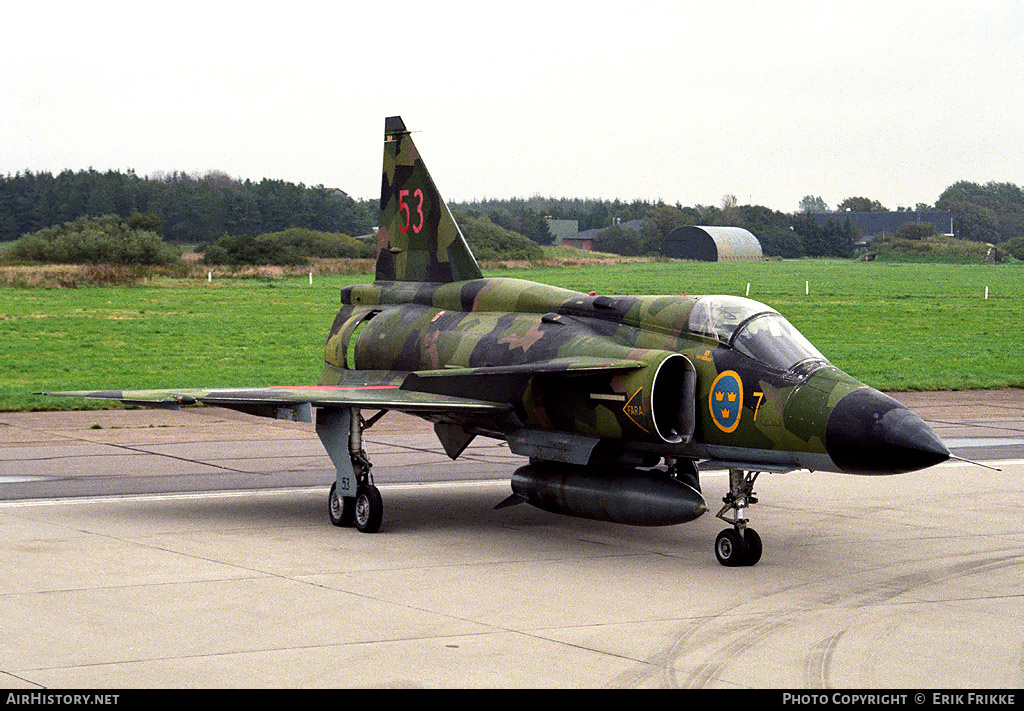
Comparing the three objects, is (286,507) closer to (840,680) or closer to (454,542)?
(454,542)

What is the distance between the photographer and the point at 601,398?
13.6 metres

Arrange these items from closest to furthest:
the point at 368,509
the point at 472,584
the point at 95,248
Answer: the point at 472,584
the point at 368,509
the point at 95,248

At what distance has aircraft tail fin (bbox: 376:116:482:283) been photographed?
1739cm

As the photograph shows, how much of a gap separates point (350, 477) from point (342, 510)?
1.39 feet

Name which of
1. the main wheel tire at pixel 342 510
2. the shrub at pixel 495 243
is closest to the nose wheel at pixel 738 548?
the main wheel tire at pixel 342 510

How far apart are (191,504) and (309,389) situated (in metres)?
2.46

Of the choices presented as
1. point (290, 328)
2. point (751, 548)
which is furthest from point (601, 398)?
point (290, 328)

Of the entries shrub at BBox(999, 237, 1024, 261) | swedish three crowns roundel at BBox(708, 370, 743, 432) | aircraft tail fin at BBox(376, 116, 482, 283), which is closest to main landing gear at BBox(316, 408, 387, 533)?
aircraft tail fin at BBox(376, 116, 482, 283)

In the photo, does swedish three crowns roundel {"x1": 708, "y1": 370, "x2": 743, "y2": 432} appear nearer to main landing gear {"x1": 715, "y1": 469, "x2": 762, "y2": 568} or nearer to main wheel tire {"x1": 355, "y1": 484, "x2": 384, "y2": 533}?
Result: main landing gear {"x1": 715, "y1": 469, "x2": 762, "y2": 568}

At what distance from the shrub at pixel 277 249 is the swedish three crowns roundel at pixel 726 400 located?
235ft

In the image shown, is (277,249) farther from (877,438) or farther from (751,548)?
(877,438)

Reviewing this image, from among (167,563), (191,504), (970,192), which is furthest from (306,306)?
(970,192)

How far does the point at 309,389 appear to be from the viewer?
49.4ft

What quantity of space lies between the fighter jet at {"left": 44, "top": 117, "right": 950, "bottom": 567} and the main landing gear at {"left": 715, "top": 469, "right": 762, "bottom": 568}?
2cm
